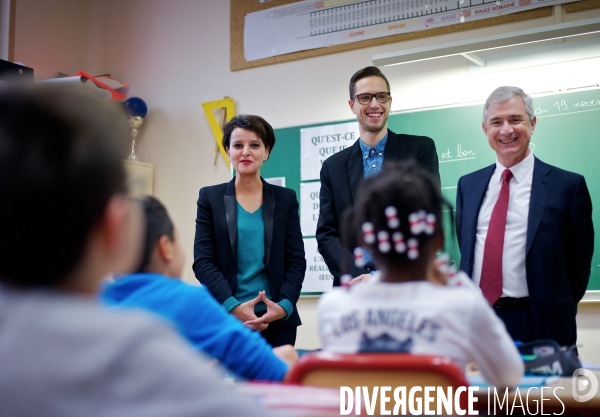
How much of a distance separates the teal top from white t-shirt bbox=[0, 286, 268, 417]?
7.18 ft

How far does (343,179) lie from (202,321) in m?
1.64

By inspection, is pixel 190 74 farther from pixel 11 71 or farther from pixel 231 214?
pixel 231 214

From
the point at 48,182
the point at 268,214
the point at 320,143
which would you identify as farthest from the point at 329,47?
the point at 48,182

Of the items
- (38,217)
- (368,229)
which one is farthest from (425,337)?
(38,217)

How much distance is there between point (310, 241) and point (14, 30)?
9.75 feet

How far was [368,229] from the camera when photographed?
1.34m

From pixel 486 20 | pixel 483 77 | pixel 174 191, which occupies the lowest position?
pixel 174 191

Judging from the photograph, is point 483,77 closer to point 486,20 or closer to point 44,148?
point 486,20

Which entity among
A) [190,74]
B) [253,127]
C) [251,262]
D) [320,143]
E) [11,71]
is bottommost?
[251,262]

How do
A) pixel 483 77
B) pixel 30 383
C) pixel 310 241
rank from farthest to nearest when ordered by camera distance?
pixel 310 241 < pixel 483 77 < pixel 30 383

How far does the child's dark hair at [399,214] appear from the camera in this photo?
4.27ft

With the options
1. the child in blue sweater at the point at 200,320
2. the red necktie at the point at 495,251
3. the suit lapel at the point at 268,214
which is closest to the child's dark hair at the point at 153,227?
the child in blue sweater at the point at 200,320

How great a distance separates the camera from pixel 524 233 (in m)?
2.41

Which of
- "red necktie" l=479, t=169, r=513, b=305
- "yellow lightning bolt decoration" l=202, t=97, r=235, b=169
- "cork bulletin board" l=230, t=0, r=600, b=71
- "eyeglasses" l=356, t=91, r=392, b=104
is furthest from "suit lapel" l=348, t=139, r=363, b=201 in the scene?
"yellow lightning bolt decoration" l=202, t=97, r=235, b=169
